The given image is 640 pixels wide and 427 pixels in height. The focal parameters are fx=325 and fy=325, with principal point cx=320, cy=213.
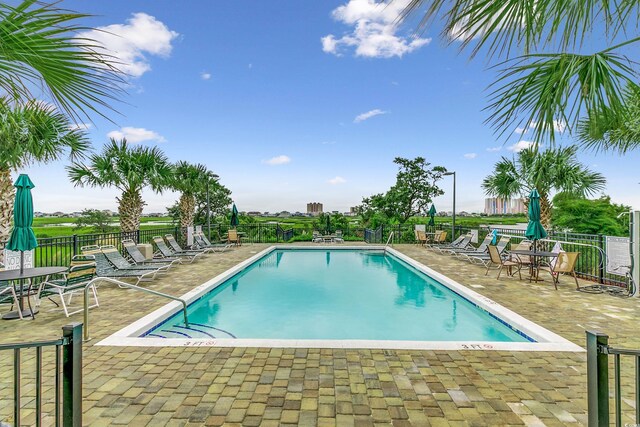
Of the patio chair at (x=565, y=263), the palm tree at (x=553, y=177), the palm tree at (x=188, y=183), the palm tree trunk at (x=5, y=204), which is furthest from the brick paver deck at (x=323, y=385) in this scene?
the palm tree at (x=188, y=183)

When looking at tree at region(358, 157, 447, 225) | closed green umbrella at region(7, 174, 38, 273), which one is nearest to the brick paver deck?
closed green umbrella at region(7, 174, 38, 273)

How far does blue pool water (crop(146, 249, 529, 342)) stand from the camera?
529cm

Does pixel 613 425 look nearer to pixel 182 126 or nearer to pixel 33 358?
pixel 33 358

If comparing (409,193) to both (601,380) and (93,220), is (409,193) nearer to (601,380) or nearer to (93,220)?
(601,380)

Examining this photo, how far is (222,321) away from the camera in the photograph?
5902 millimetres

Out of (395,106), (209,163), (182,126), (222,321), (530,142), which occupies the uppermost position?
(395,106)

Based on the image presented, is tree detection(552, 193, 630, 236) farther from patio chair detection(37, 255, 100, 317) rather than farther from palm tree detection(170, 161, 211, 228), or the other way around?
patio chair detection(37, 255, 100, 317)

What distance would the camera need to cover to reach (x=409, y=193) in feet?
72.1

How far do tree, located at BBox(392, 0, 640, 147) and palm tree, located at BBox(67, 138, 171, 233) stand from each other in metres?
11.4

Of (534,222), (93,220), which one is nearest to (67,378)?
(534,222)

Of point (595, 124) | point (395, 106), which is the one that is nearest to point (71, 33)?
point (595, 124)

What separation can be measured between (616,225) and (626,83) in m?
24.7

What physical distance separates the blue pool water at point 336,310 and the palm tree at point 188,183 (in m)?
6.81

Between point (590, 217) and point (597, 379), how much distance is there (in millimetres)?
25444
